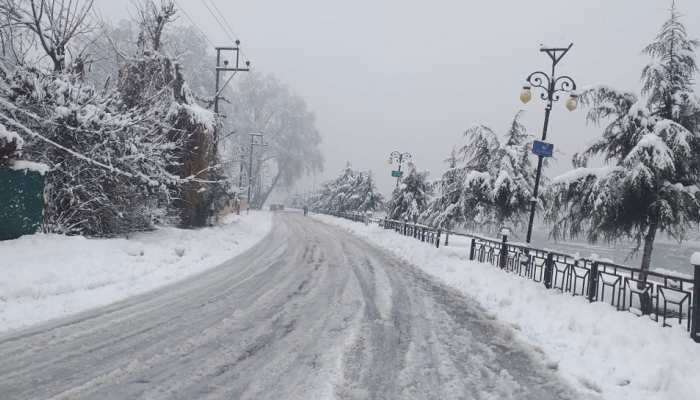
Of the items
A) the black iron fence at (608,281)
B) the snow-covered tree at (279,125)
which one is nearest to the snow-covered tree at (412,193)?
the black iron fence at (608,281)

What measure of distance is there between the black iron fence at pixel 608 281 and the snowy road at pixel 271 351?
6.91 feet

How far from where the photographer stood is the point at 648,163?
805 centimetres

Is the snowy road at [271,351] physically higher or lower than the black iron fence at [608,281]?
lower

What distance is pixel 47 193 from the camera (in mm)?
9242

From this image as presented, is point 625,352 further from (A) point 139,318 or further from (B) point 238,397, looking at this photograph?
(A) point 139,318

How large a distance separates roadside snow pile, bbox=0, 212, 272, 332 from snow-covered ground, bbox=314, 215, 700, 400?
687cm

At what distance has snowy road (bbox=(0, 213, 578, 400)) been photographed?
368 cm

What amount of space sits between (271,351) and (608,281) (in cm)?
745

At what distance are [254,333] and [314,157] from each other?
2374 inches

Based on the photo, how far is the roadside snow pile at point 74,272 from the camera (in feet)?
18.8

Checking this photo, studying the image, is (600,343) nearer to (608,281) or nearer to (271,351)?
(608,281)

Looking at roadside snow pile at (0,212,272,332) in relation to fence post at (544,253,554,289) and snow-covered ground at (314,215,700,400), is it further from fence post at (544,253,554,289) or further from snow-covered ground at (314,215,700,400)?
fence post at (544,253,554,289)

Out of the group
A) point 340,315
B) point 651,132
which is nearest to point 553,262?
point 651,132

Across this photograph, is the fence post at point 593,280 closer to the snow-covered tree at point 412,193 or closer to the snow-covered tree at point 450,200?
the snow-covered tree at point 450,200
